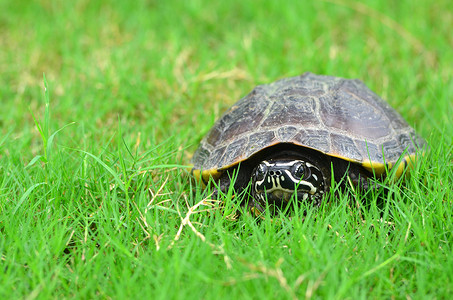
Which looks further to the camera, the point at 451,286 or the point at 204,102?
the point at 204,102

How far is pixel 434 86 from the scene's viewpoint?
500 centimetres

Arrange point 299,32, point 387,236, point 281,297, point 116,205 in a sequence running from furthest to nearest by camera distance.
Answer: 1. point 299,32
2. point 116,205
3. point 387,236
4. point 281,297

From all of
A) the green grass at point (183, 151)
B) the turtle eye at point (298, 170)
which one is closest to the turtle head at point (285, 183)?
the turtle eye at point (298, 170)

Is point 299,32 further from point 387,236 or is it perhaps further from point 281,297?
point 281,297

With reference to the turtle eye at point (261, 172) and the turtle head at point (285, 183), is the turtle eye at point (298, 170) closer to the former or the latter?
the turtle head at point (285, 183)

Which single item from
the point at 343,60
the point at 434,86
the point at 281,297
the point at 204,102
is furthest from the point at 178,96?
the point at 281,297

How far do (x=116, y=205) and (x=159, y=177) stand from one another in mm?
622

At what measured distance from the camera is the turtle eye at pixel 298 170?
3135 mm

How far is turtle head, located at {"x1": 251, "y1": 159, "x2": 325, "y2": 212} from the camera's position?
3.11m

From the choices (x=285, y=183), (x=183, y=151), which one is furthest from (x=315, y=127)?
(x=183, y=151)

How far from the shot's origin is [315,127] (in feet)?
11.1

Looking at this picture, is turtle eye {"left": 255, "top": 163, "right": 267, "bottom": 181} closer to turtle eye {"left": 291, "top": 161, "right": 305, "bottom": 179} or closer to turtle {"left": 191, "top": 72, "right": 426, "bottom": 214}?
turtle {"left": 191, "top": 72, "right": 426, "bottom": 214}

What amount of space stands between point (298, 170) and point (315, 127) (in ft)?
1.30

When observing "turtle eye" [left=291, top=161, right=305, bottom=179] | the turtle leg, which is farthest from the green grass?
"turtle eye" [left=291, top=161, right=305, bottom=179]
